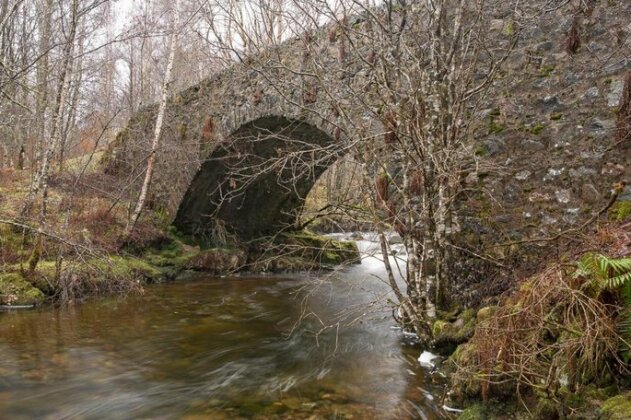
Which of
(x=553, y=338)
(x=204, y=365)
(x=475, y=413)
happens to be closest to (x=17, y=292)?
(x=204, y=365)

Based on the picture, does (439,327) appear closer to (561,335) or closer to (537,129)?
(561,335)

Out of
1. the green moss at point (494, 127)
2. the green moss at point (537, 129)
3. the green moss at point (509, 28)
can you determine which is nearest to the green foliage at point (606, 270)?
the green moss at point (537, 129)

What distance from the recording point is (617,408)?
2650 mm

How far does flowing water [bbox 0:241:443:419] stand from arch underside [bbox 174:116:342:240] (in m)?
4.07

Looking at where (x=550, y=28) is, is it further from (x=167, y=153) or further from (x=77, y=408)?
(x=167, y=153)

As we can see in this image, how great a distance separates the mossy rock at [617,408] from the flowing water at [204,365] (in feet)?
4.36

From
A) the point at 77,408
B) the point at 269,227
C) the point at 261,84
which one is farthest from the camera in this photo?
the point at 269,227

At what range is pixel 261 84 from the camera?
998 centimetres

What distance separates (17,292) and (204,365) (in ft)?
12.9

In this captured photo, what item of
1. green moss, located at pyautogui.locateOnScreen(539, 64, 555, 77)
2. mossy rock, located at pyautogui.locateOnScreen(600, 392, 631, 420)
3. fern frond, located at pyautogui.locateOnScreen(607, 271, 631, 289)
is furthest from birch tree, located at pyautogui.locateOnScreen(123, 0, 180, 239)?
mossy rock, located at pyautogui.locateOnScreen(600, 392, 631, 420)

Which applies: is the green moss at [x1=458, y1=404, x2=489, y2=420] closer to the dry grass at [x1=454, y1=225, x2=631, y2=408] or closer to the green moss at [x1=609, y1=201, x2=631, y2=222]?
the dry grass at [x1=454, y1=225, x2=631, y2=408]

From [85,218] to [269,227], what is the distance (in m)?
5.48

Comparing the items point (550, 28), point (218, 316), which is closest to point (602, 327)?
point (550, 28)

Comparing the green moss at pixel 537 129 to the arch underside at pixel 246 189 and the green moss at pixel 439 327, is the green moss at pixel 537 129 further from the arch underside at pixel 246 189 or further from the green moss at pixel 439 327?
the arch underside at pixel 246 189
